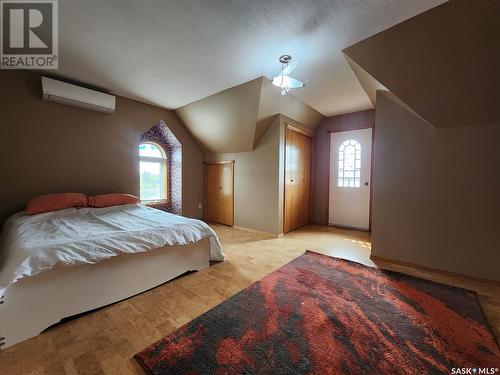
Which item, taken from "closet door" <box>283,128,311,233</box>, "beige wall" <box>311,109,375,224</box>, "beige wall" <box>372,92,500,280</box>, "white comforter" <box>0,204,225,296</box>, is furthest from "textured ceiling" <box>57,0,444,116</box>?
"white comforter" <box>0,204,225,296</box>

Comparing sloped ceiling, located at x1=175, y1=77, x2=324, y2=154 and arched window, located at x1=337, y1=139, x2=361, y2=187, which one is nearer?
sloped ceiling, located at x1=175, y1=77, x2=324, y2=154

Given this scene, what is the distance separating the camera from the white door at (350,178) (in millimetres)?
4195

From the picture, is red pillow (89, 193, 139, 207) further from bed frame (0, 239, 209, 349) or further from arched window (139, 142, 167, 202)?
bed frame (0, 239, 209, 349)

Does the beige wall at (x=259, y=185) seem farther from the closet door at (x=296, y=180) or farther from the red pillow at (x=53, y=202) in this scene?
the red pillow at (x=53, y=202)

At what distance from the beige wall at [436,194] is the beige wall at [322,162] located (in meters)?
1.78

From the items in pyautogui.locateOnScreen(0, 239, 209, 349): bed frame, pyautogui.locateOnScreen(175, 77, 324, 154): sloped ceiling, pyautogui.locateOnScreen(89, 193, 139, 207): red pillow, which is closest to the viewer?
pyautogui.locateOnScreen(0, 239, 209, 349): bed frame

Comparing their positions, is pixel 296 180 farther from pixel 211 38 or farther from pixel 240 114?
pixel 211 38

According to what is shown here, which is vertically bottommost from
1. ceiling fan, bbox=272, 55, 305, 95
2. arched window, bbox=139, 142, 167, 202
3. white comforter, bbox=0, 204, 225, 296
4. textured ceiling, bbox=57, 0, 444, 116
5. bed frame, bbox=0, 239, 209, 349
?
bed frame, bbox=0, 239, 209, 349

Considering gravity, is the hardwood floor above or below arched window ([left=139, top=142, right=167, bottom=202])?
below

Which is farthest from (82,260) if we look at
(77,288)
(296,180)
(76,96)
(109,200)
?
(296,180)

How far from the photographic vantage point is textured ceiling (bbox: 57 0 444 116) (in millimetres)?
1681

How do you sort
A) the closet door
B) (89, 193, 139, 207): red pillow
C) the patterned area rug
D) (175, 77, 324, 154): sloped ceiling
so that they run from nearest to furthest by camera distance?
the patterned area rug
(89, 193, 139, 207): red pillow
(175, 77, 324, 154): sloped ceiling
the closet door

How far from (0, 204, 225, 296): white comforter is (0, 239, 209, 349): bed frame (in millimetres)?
122

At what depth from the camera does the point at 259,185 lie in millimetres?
4031
